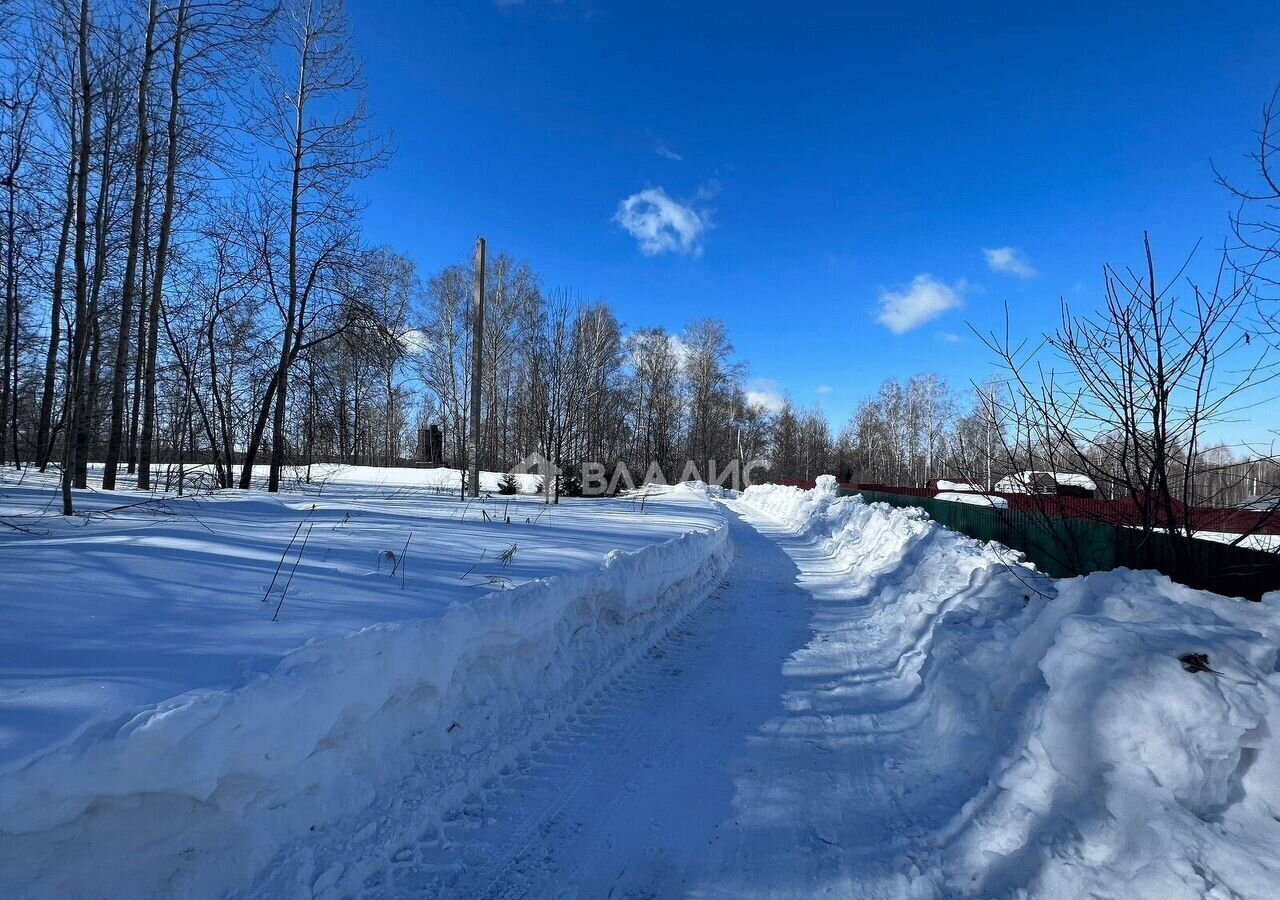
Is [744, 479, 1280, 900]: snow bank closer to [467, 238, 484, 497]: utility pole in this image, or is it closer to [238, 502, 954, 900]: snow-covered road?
[238, 502, 954, 900]: snow-covered road

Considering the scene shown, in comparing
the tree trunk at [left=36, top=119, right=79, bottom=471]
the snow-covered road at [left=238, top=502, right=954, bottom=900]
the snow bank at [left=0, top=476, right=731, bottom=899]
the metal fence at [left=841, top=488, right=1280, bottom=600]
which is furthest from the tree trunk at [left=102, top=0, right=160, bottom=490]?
the metal fence at [left=841, top=488, right=1280, bottom=600]

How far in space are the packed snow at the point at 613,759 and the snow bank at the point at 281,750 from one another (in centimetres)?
1

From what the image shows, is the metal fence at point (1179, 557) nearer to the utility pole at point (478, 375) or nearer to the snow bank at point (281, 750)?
the snow bank at point (281, 750)

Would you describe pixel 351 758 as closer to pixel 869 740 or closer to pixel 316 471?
pixel 869 740

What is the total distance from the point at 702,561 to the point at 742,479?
160ft

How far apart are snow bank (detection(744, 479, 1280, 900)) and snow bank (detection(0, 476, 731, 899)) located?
8.60 feet

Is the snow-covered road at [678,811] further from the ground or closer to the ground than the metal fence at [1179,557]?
closer to the ground

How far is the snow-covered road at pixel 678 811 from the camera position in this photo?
2.51 m

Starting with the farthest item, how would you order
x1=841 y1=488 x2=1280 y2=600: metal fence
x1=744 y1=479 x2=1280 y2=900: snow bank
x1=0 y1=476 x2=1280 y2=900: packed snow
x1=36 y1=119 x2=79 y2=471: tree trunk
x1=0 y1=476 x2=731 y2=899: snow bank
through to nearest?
x1=36 y1=119 x2=79 y2=471: tree trunk, x1=841 y1=488 x2=1280 y2=600: metal fence, x1=744 y1=479 x2=1280 y2=900: snow bank, x1=0 y1=476 x2=1280 y2=900: packed snow, x1=0 y1=476 x2=731 y2=899: snow bank

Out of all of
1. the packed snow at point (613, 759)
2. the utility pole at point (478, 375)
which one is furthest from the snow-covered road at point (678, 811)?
the utility pole at point (478, 375)

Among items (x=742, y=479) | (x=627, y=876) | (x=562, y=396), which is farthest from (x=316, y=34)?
(x=742, y=479)

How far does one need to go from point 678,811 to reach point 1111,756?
7.03 feet

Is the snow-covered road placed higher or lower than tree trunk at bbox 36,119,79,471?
lower

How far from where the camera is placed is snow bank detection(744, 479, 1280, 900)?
2.28 m
